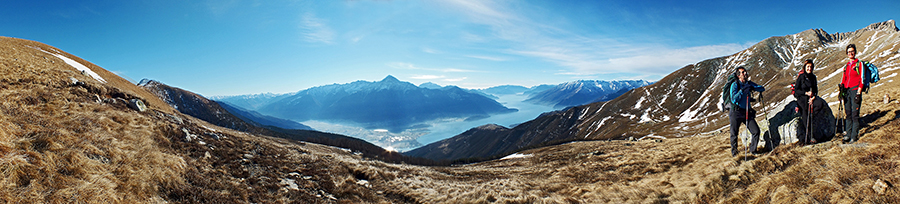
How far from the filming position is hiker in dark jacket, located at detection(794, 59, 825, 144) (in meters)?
10.8

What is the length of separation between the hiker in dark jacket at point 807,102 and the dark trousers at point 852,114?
0.64 meters

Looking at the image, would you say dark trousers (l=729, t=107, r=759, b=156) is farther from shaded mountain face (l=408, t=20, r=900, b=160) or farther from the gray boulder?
shaded mountain face (l=408, t=20, r=900, b=160)

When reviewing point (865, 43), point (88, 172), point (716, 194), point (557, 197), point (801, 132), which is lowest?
point (557, 197)

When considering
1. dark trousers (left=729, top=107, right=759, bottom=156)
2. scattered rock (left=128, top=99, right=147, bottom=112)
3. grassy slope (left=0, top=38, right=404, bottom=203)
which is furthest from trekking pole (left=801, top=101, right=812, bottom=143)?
scattered rock (left=128, top=99, right=147, bottom=112)

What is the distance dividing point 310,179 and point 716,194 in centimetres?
1506

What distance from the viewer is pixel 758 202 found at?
7.31 m

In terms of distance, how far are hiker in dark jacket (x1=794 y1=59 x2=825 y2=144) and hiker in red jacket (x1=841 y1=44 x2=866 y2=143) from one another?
27.2 inches

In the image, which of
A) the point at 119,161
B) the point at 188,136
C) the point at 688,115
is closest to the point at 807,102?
the point at 119,161

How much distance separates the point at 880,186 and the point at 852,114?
22.3ft

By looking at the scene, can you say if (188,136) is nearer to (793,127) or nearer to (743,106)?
(743,106)

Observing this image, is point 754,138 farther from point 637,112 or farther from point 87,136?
point 637,112

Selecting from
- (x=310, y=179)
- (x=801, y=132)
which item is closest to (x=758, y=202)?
(x=801, y=132)

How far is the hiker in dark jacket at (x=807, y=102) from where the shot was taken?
1083cm

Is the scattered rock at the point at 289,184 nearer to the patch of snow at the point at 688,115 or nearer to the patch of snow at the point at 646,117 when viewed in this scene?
the patch of snow at the point at 688,115
